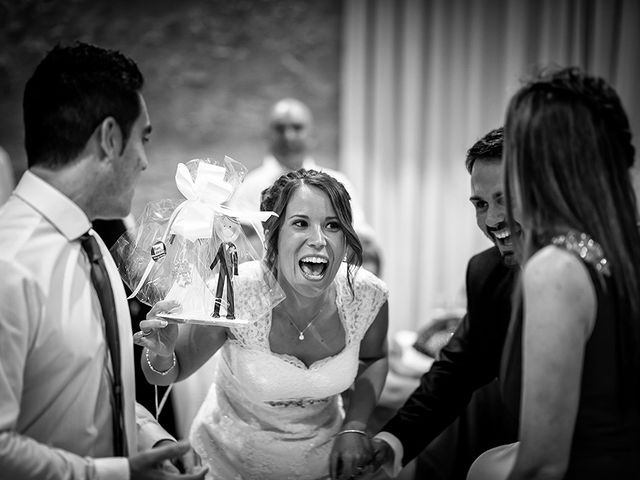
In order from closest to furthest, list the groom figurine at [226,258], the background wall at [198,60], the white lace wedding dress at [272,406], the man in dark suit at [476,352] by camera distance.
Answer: the groom figurine at [226,258] → the man in dark suit at [476,352] → the white lace wedding dress at [272,406] → the background wall at [198,60]

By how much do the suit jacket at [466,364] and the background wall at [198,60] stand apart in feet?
12.8

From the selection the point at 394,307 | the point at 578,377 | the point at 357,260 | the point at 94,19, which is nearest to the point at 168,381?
the point at 357,260

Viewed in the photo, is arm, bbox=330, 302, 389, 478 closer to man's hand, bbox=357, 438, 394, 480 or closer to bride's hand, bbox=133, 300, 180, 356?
man's hand, bbox=357, 438, 394, 480

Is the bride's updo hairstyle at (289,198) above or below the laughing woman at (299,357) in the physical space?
above

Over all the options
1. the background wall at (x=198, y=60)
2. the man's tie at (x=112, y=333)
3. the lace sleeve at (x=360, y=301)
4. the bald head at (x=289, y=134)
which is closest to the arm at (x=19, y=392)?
the man's tie at (x=112, y=333)

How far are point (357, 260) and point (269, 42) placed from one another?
3921mm

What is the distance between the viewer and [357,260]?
224 cm

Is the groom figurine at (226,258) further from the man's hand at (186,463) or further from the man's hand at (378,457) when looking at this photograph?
the man's hand at (378,457)

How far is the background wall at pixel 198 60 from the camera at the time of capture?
562 cm

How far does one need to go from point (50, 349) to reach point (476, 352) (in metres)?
1.25

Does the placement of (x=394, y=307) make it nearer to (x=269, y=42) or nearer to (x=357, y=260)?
(x=269, y=42)

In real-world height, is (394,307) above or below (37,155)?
below

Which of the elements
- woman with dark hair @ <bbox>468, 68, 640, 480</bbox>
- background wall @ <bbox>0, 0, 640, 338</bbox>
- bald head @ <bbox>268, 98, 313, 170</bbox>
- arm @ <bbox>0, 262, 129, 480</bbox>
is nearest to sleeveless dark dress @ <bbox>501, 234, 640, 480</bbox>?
woman with dark hair @ <bbox>468, 68, 640, 480</bbox>

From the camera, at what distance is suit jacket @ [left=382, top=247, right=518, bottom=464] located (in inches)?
81.5
